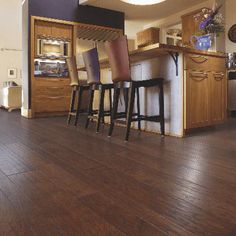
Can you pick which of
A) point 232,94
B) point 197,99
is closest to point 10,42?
point 232,94

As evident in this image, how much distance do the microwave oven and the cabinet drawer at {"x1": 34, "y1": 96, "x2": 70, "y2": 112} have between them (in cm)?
90

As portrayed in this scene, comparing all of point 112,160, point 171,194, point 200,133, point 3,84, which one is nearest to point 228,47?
point 200,133

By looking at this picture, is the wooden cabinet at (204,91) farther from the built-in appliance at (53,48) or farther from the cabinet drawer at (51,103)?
the built-in appliance at (53,48)

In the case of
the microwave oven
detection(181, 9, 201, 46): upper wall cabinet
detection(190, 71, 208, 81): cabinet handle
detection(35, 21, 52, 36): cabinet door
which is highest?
detection(181, 9, 201, 46): upper wall cabinet

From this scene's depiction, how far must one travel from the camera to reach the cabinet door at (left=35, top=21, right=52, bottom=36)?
544cm

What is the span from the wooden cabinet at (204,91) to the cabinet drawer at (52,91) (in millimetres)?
3312

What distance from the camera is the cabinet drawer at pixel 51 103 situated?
5350 millimetres

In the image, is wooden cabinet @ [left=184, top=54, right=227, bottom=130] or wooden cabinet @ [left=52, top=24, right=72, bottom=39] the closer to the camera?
wooden cabinet @ [left=184, top=54, right=227, bottom=130]

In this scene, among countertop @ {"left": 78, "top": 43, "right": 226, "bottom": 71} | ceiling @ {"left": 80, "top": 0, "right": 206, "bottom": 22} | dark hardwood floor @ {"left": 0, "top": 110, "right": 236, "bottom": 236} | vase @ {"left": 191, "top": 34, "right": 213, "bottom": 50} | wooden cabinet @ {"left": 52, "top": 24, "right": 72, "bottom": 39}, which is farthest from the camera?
ceiling @ {"left": 80, "top": 0, "right": 206, "bottom": 22}

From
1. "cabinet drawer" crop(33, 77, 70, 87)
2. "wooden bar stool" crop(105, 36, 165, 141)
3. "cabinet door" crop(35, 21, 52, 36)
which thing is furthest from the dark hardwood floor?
"cabinet door" crop(35, 21, 52, 36)

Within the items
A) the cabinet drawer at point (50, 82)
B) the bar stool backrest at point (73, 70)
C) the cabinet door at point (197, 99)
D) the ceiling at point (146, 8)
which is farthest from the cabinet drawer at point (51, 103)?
the cabinet door at point (197, 99)

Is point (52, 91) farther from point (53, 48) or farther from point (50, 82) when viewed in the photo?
point (53, 48)

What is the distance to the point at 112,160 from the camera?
197 cm

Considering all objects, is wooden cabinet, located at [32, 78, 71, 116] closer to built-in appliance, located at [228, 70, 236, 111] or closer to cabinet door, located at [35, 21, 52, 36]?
cabinet door, located at [35, 21, 52, 36]
